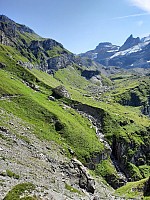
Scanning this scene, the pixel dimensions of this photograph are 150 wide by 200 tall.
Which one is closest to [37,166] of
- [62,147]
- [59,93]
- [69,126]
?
[62,147]

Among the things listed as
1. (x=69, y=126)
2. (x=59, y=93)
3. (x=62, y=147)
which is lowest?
(x=62, y=147)

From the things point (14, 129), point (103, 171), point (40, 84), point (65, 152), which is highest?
point (40, 84)

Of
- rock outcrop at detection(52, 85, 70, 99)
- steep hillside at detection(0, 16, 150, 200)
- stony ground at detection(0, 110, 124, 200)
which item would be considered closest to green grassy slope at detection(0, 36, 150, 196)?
steep hillside at detection(0, 16, 150, 200)

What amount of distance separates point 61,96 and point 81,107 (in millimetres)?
10790

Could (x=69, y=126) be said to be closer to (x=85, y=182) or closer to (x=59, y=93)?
(x=85, y=182)

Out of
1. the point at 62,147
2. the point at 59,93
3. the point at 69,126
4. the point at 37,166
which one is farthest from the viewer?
the point at 59,93

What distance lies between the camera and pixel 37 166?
209ft

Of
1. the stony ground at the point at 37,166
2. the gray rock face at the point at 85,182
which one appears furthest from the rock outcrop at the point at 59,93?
the gray rock face at the point at 85,182

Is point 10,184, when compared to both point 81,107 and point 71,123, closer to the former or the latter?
point 71,123

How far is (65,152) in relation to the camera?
86.1m

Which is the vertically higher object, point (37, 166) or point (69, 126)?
point (69, 126)

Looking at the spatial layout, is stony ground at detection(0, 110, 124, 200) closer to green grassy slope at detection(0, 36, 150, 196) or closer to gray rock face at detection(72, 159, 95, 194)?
gray rock face at detection(72, 159, 95, 194)

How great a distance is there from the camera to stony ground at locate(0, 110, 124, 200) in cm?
4863

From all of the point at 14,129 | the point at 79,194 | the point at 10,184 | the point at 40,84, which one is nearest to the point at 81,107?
the point at 40,84
